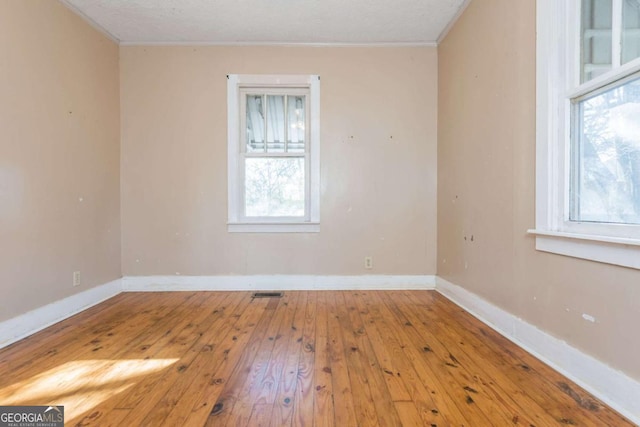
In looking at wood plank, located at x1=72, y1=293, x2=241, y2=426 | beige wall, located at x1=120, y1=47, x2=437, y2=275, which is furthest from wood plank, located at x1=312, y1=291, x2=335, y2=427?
beige wall, located at x1=120, y1=47, x2=437, y2=275

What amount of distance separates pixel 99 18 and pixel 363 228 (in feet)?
10.5

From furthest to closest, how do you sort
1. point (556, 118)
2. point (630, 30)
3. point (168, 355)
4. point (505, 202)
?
point (505, 202)
point (168, 355)
point (556, 118)
point (630, 30)

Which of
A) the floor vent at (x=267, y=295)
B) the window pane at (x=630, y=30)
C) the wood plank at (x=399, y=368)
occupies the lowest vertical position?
the wood plank at (x=399, y=368)

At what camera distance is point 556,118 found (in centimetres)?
169

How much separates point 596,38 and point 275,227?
2.75 m

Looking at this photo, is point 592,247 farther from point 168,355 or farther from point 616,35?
point 168,355

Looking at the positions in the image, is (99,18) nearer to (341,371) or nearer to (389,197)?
(389,197)

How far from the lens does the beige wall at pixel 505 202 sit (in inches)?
54.6

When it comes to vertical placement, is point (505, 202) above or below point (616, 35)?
below

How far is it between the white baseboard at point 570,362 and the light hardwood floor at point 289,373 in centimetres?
5

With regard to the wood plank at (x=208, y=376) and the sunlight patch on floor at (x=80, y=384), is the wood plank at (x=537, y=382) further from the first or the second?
the sunlight patch on floor at (x=80, y=384)

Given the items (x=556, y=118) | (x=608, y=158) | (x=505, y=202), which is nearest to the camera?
(x=608, y=158)

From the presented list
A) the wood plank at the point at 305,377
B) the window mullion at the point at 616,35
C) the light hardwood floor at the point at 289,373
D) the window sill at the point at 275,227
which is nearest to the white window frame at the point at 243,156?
the window sill at the point at 275,227

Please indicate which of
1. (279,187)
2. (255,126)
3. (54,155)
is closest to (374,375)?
A: (279,187)
